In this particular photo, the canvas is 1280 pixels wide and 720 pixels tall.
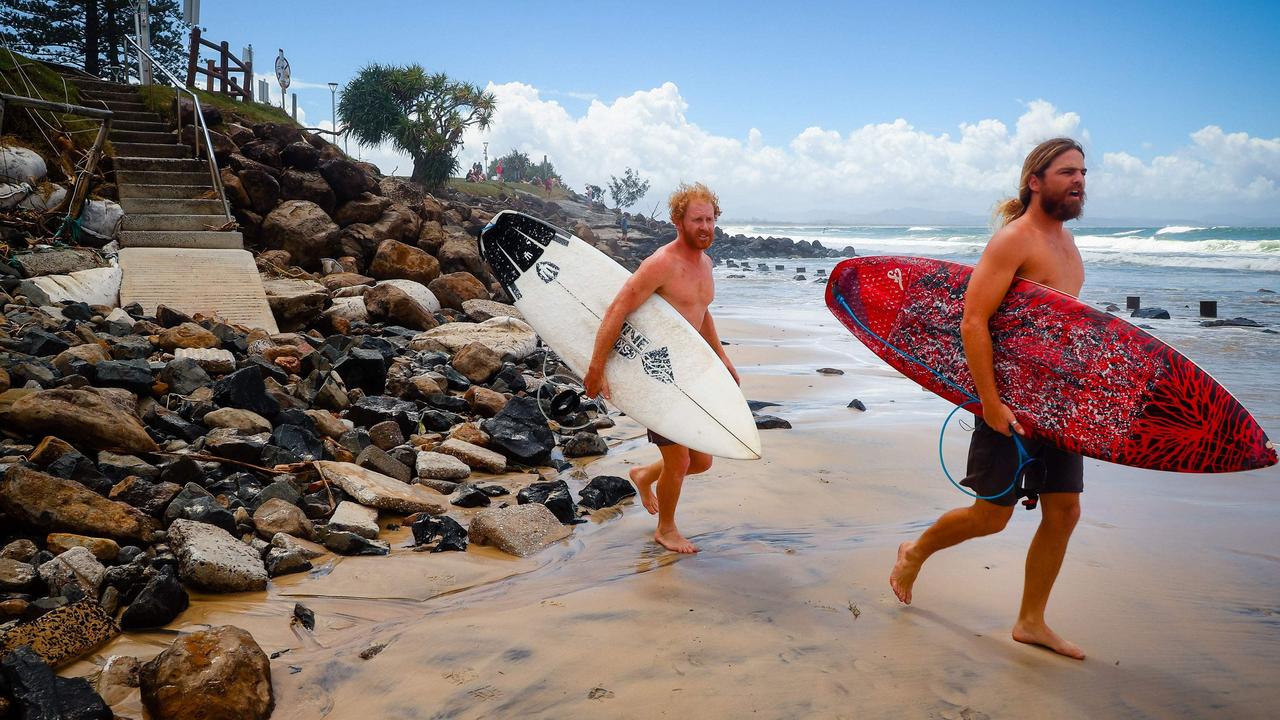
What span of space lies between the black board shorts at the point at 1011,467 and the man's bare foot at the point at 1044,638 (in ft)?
1.50

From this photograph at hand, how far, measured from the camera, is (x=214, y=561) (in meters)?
3.39

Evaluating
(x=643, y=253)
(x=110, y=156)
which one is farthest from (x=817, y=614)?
(x=643, y=253)

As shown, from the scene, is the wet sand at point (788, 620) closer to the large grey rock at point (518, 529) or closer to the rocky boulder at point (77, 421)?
the large grey rock at point (518, 529)

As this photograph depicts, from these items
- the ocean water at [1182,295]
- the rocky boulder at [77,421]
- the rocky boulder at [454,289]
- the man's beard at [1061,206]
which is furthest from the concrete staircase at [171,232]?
the man's beard at [1061,206]

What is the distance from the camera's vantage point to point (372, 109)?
4181cm

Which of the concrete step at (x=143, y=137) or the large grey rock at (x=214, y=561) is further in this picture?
the concrete step at (x=143, y=137)

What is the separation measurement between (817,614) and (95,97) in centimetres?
1683

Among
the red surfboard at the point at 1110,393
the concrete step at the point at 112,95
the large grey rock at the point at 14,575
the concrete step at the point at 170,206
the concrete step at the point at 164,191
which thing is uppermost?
the concrete step at the point at 112,95

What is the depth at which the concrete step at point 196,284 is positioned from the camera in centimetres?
826

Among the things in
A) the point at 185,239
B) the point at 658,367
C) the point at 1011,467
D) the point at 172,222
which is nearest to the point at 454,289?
the point at 185,239

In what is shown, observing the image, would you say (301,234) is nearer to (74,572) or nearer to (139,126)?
(139,126)

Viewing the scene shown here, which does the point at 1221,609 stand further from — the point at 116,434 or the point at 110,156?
the point at 110,156

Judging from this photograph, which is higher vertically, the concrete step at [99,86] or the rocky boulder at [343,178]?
the concrete step at [99,86]

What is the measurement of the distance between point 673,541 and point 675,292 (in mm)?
1218
